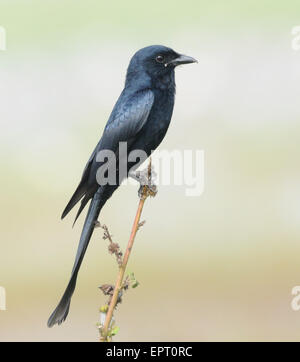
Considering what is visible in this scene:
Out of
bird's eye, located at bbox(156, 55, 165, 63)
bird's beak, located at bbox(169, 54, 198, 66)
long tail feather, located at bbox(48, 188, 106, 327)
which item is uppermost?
bird's eye, located at bbox(156, 55, 165, 63)

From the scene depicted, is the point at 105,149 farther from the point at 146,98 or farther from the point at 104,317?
the point at 104,317

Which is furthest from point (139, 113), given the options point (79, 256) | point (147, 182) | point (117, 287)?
point (117, 287)

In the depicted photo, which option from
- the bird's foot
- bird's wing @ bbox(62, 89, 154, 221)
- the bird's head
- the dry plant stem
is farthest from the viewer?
the bird's head

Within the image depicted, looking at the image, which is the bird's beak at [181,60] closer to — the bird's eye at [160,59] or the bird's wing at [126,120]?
the bird's eye at [160,59]

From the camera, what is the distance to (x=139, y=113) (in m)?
4.67

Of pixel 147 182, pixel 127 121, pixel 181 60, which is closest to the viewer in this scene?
pixel 147 182

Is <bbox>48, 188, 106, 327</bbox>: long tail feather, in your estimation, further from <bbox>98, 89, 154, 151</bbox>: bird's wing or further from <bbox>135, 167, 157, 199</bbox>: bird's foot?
<bbox>98, 89, 154, 151</bbox>: bird's wing

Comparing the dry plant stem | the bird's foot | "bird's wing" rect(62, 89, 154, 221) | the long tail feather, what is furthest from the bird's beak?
the dry plant stem

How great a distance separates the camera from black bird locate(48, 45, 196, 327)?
4.28m

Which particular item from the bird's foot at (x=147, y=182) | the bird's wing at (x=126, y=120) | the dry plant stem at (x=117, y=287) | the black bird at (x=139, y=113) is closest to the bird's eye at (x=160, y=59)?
the black bird at (x=139, y=113)

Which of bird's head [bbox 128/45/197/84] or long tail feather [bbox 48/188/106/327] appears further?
bird's head [bbox 128/45/197/84]

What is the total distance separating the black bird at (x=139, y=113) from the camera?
4277 mm

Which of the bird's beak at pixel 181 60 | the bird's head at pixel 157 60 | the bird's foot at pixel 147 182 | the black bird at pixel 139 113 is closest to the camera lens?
the bird's foot at pixel 147 182

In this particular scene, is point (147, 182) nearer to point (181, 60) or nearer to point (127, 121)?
point (127, 121)
